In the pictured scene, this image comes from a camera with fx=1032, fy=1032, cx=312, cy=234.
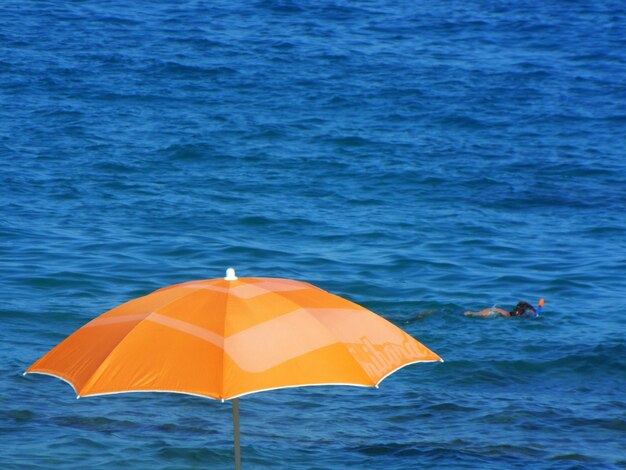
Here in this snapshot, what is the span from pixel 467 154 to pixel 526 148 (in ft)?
4.75

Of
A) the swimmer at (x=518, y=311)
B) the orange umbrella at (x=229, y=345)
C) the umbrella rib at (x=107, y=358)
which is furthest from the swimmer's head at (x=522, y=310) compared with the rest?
the umbrella rib at (x=107, y=358)

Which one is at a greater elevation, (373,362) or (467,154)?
(373,362)

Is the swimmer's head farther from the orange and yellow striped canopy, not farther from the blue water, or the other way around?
the orange and yellow striped canopy

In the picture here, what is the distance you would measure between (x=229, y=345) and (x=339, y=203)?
13335 mm

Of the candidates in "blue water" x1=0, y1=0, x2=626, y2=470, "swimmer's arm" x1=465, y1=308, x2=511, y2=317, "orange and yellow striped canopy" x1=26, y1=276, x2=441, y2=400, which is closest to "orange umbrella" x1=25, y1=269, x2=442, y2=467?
"orange and yellow striped canopy" x1=26, y1=276, x2=441, y2=400

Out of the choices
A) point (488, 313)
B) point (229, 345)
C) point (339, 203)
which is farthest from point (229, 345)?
point (339, 203)

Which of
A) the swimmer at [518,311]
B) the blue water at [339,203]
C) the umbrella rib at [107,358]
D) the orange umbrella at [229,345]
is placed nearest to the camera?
the orange umbrella at [229,345]

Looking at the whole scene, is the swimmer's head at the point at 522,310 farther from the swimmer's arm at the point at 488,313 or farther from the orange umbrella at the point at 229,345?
the orange umbrella at the point at 229,345

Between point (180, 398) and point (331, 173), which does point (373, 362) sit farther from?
point (331, 173)

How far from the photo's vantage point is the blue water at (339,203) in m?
8.69

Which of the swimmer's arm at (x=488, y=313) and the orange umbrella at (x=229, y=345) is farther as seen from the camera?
the swimmer's arm at (x=488, y=313)

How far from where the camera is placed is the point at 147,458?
26.1 feet

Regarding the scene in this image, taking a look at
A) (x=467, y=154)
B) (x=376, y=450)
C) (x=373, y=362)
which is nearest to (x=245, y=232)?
(x=467, y=154)

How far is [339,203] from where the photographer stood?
717 inches
